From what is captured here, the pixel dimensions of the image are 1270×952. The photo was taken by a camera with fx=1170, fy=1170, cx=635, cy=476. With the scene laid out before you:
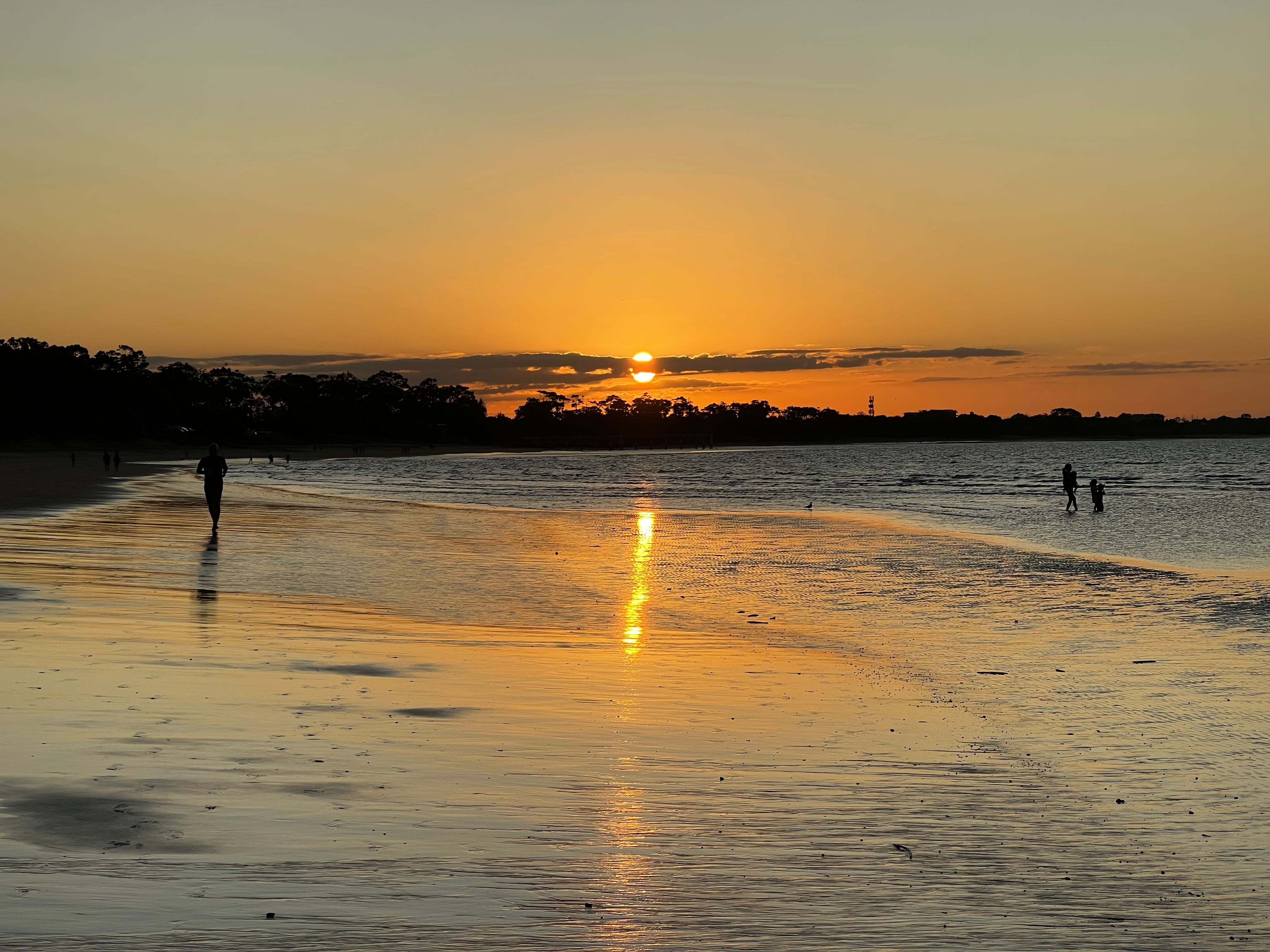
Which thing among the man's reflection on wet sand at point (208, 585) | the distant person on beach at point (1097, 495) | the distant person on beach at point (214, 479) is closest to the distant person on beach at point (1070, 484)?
the distant person on beach at point (1097, 495)

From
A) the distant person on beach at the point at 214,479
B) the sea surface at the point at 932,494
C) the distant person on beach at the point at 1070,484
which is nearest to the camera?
the distant person on beach at the point at 214,479

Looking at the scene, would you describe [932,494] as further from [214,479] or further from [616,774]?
[616,774]

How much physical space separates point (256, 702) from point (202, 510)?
106 ft

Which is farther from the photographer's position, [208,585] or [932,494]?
[932,494]

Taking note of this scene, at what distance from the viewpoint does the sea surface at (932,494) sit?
36.3m

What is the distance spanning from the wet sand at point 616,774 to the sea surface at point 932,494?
1672 centimetres

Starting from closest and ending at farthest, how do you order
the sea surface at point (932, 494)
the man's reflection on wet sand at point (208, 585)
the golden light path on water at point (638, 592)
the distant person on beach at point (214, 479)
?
Answer: 1. the golden light path on water at point (638, 592)
2. the man's reflection on wet sand at point (208, 585)
3. the distant person on beach at point (214, 479)
4. the sea surface at point (932, 494)

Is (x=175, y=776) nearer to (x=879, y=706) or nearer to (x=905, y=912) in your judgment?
(x=905, y=912)

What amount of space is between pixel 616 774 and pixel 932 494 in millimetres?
66936

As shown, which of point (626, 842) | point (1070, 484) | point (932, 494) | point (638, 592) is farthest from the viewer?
point (932, 494)

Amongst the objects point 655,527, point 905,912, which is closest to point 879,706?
point 905,912

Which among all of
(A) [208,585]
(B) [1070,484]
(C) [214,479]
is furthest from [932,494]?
(A) [208,585]

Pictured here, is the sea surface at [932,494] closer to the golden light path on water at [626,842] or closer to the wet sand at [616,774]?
the wet sand at [616,774]

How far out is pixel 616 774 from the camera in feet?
24.5
